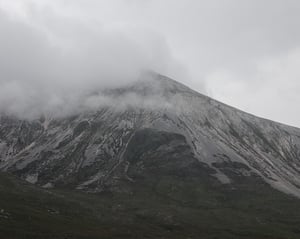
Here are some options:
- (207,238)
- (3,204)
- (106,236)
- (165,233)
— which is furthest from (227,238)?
(3,204)

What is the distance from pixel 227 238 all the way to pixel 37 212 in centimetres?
8000

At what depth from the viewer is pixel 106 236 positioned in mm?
154375

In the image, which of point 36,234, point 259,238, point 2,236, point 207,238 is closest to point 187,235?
point 207,238

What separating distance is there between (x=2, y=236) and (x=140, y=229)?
77.6 meters

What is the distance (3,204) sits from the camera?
7249 inches

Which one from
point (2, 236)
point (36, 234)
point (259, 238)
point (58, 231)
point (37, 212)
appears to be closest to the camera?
point (2, 236)

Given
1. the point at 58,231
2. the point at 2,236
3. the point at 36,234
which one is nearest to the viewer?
the point at 2,236

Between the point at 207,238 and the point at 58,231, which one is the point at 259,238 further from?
the point at 58,231

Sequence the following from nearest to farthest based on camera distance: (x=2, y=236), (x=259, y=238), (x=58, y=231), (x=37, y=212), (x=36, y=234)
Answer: (x=2, y=236)
(x=36, y=234)
(x=58, y=231)
(x=37, y=212)
(x=259, y=238)

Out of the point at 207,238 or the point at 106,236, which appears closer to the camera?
the point at 106,236

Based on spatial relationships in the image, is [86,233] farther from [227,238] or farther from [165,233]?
[227,238]

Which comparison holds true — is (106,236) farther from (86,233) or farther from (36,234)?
(36,234)

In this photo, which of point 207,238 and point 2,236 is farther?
point 207,238

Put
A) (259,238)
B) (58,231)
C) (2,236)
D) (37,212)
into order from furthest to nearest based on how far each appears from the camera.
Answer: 1. (259,238)
2. (37,212)
3. (58,231)
4. (2,236)
